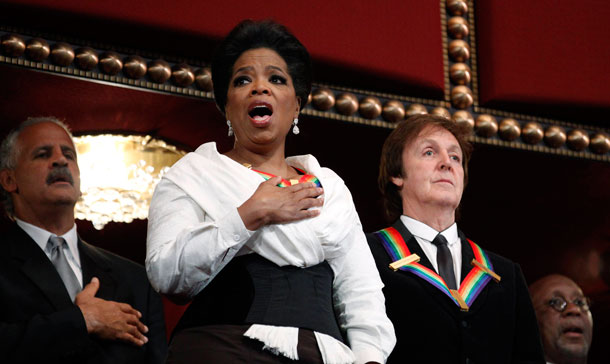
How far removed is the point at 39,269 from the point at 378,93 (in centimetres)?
91

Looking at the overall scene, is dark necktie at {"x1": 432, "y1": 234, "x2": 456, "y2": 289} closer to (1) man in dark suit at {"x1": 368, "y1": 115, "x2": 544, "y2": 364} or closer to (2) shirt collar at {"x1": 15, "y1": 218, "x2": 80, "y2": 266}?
(1) man in dark suit at {"x1": 368, "y1": 115, "x2": 544, "y2": 364}

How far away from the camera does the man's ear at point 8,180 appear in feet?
6.72

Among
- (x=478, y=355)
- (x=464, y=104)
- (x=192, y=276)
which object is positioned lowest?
(x=478, y=355)

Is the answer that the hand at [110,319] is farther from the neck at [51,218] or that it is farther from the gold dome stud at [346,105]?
the gold dome stud at [346,105]

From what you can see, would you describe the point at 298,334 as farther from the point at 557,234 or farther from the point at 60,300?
the point at 557,234

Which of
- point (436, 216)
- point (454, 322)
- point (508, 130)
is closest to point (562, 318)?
point (508, 130)

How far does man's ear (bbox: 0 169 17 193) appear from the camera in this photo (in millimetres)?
2047

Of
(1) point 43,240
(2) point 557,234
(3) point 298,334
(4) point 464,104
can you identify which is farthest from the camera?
(2) point 557,234

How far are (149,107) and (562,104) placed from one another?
992 mm

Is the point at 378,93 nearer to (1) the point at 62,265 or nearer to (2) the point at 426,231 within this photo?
(2) the point at 426,231

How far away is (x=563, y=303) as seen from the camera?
2.67 metres

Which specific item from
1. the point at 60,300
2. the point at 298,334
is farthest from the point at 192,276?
the point at 60,300

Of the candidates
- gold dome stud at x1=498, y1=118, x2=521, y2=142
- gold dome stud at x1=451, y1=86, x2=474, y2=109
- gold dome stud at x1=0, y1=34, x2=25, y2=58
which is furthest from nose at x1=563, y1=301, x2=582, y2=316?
gold dome stud at x1=0, y1=34, x2=25, y2=58

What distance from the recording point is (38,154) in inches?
80.5
